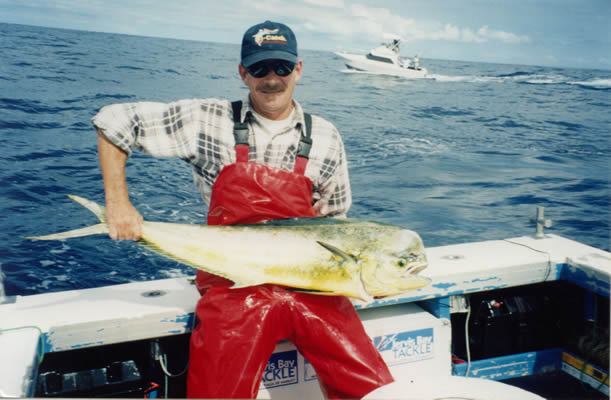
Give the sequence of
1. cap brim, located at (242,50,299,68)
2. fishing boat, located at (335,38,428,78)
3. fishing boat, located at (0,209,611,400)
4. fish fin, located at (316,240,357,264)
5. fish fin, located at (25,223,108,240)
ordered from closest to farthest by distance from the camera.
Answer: fish fin, located at (25,223,108,240) < fish fin, located at (316,240,357,264) < fishing boat, located at (0,209,611,400) < cap brim, located at (242,50,299,68) < fishing boat, located at (335,38,428,78)

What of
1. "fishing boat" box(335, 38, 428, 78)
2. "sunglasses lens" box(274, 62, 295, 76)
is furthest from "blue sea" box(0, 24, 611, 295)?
"fishing boat" box(335, 38, 428, 78)

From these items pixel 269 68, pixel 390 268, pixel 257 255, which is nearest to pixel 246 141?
pixel 269 68

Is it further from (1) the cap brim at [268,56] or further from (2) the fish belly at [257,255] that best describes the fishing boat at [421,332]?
(1) the cap brim at [268,56]

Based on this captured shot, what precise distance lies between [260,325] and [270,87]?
3.47ft

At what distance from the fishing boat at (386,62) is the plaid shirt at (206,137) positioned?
42679 millimetres

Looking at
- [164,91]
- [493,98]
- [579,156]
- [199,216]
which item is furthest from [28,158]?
[493,98]

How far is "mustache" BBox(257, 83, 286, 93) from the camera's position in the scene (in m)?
2.24

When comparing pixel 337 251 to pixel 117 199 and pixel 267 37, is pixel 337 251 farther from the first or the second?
pixel 267 37

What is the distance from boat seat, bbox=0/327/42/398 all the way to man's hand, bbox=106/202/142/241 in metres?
0.55

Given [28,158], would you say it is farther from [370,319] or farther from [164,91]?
[164,91]

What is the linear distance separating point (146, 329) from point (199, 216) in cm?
461

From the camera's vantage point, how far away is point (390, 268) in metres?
1.80

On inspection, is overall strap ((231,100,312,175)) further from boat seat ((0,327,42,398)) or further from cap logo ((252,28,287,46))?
boat seat ((0,327,42,398))

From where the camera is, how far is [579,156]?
12.6m
